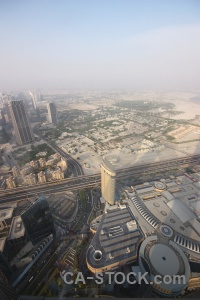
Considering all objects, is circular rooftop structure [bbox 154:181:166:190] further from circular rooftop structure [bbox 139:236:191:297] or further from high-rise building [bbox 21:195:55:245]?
high-rise building [bbox 21:195:55:245]

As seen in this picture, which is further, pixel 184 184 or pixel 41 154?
pixel 41 154

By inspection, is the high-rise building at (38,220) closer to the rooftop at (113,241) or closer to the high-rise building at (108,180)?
the rooftop at (113,241)

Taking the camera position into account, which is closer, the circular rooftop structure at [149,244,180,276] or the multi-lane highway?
the circular rooftop structure at [149,244,180,276]

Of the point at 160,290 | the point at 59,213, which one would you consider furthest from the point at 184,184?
the point at 59,213

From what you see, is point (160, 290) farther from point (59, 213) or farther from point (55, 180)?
point (55, 180)

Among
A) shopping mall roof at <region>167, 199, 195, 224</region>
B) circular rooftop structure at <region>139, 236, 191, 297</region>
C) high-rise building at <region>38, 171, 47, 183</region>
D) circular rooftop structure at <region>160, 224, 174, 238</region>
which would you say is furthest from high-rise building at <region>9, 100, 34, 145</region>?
circular rooftop structure at <region>160, 224, 174, 238</region>
